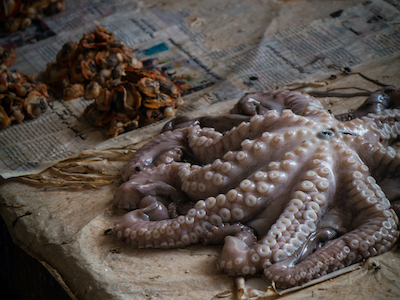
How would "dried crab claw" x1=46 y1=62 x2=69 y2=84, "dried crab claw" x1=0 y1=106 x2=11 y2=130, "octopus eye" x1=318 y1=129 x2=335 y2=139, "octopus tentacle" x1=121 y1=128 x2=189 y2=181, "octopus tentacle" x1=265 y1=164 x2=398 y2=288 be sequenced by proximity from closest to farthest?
"octopus tentacle" x1=265 y1=164 x2=398 y2=288, "octopus eye" x1=318 y1=129 x2=335 y2=139, "octopus tentacle" x1=121 y1=128 x2=189 y2=181, "dried crab claw" x1=0 y1=106 x2=11 y2=130, "dried crab claw" x1=46 y1=62 x2=69 y2=84

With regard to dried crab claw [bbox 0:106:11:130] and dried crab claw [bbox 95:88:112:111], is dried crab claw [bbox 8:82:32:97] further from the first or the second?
dried crab claw [bbox 95:88:112:111]

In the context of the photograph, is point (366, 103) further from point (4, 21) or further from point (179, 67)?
point (4, 21)

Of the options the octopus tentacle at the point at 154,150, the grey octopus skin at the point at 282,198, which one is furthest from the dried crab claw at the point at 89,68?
the grey octopus skin at the point at 282,198

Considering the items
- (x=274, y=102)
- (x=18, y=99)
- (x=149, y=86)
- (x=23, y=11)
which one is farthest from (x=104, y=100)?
(x=23, y=11)

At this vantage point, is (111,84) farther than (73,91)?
No

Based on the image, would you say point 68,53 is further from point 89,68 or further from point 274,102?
point 274,102

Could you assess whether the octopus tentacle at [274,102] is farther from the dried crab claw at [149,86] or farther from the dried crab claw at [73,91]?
the dried crab claw at [73,91]

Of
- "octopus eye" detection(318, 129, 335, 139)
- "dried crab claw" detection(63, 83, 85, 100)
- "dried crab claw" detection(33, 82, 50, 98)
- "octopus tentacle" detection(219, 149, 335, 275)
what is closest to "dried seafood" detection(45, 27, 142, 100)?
"dried crab claw" detection(63, 83, 85, 100)
